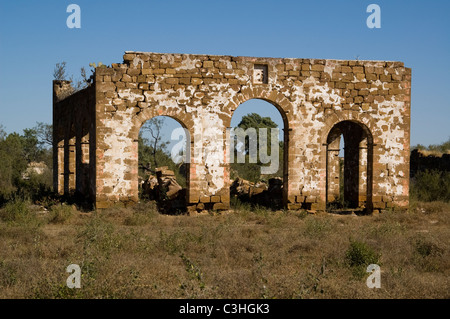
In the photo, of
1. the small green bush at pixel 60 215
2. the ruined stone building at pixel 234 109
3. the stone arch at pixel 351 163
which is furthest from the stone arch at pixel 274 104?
the small green bush at pixel 60 215

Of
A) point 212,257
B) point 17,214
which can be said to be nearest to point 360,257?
point 212,257

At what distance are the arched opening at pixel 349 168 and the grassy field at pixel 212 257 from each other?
356 cm

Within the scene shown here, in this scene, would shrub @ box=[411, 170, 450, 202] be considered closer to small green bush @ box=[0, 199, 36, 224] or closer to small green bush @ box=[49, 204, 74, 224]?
small green bush @ box=[49, 204, 74, 224]

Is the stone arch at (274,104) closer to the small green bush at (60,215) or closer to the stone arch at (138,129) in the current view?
the stone arch at (138,129)

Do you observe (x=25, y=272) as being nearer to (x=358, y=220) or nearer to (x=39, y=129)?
(x=358, y=220)

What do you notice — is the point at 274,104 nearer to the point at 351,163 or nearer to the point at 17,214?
the point at 351,163

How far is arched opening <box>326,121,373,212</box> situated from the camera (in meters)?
15.8

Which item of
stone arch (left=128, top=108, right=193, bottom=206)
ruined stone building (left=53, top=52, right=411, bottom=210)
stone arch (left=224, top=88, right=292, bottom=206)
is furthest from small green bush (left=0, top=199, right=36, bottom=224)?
stone arch (left=224, top=88, right=292, bottom=206)

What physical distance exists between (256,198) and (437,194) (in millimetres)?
5796

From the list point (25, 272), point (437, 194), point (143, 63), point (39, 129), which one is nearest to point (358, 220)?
point (437, 194)

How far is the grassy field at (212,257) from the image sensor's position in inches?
233

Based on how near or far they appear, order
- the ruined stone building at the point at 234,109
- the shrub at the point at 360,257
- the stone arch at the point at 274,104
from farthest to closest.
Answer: the stone arch at the point at 274,104, the ruined stone building at the point at 234,109, the shrub at the point at 360,257

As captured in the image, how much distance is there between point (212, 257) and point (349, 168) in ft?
31.6
